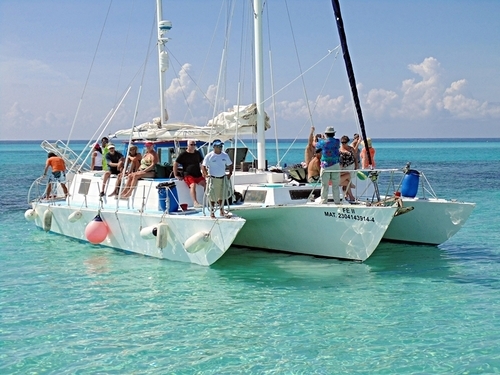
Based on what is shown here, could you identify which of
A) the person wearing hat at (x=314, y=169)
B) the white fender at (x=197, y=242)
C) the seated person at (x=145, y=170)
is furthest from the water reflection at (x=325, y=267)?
the seated person at (x=145, y=170)

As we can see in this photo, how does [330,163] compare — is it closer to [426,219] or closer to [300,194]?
[300,194]

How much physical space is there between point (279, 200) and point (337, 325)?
15.3ft

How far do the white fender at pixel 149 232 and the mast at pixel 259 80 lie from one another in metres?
3.34

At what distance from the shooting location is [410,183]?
15.0 m

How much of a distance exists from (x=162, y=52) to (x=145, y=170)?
15.5ft

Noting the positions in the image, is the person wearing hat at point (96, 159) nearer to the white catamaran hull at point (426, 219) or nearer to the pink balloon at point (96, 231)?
the pink balloon at point (96, 231)

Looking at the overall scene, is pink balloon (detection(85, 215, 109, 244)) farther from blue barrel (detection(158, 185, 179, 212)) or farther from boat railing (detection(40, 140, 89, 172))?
boat railing (detection(40, 140, 89, 172))

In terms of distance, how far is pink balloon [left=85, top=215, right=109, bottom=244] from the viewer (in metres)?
15.2

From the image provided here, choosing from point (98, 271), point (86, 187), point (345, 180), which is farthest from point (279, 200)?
point (86, 187)

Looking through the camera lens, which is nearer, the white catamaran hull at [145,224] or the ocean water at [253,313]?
the ocean water at [253,313]

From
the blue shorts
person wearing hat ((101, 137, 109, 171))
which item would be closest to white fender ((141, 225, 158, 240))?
person wearing hat ((101, 137, 109, 171))

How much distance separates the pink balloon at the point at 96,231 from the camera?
1517 centimetres

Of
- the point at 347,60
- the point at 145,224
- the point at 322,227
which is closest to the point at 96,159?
the point at 145,224

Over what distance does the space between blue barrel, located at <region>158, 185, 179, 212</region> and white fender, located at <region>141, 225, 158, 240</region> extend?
1.63 feet
